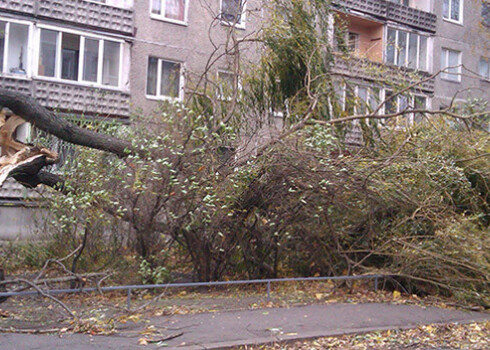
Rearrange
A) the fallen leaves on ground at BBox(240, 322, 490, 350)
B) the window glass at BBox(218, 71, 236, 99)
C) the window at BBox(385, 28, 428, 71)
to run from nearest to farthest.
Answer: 1. the fallen leaves on ground at BBox(240, 322, 490, 350)
2. the window glass at BBox(218, 71, 236, 99)
3. the window at BBox(385, 28, 428, 71)

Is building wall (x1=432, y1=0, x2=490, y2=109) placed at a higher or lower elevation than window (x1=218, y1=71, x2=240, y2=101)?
higher

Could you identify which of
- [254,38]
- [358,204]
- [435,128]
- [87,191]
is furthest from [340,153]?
[87,191]

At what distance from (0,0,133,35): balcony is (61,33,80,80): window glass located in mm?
591

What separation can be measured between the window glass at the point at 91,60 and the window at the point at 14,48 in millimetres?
1928

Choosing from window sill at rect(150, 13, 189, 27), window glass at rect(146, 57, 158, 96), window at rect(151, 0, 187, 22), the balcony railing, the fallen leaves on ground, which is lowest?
the fallen leaves on ground

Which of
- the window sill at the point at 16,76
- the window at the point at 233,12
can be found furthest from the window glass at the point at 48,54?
the window at the point at 233,12

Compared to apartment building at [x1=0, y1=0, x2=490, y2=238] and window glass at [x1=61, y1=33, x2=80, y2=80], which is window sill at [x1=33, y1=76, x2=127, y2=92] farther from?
window glass at [x1=61, y1=33, x2=80, y2=80]

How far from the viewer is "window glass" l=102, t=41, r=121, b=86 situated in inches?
801

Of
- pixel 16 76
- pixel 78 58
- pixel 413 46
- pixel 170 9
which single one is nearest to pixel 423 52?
pixel 413 46

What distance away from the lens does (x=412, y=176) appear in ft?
34.7

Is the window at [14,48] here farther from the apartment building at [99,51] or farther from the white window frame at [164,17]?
the white window frame at [164,17]

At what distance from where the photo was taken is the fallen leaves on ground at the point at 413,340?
787 centimetres

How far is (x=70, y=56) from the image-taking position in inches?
779

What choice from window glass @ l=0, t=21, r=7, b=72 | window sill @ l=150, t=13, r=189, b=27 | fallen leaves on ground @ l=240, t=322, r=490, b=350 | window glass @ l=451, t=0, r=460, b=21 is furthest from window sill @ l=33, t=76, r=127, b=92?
window glass @ l=451, t=0, r=460, b=21
